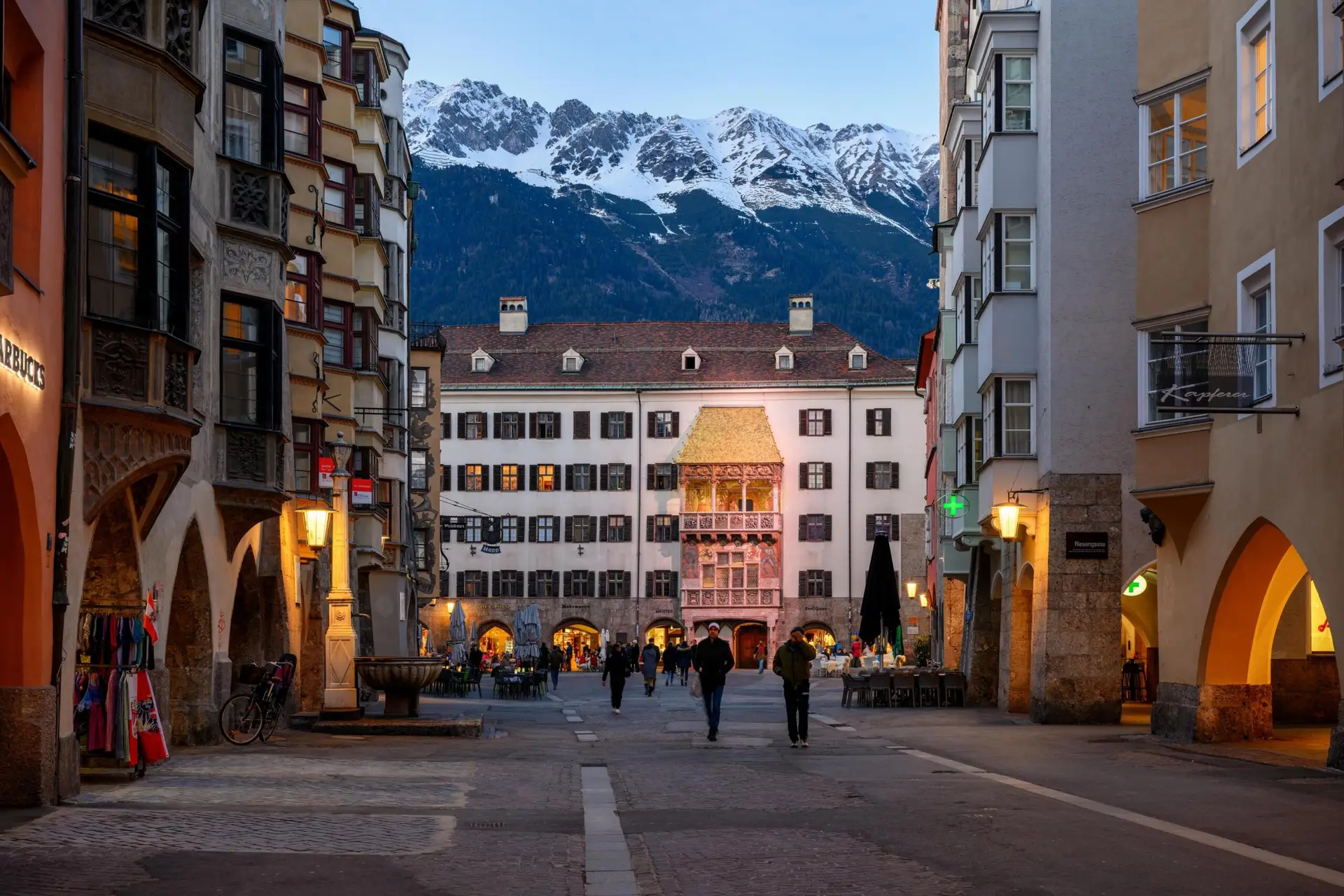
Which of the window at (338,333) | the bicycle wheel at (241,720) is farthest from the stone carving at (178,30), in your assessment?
the window at (338,333)

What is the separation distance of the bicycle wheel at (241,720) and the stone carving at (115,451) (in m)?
7.43

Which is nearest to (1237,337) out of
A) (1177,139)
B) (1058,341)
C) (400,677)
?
(1177,139)

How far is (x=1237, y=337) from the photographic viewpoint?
70.4ft

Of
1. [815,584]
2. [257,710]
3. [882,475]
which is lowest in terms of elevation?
[257,710]

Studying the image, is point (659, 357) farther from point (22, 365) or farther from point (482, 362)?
point (22, 365)

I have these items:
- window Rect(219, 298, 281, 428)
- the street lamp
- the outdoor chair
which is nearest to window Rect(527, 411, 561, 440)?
the outdoor chair

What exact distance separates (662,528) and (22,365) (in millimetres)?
84323

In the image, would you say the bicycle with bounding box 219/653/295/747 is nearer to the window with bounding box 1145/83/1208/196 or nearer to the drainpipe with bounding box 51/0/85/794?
the drainpipe with bounding box 51/0/85/794

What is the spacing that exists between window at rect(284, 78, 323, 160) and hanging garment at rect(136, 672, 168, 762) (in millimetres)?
17211

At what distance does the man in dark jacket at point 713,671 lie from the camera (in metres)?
27.9

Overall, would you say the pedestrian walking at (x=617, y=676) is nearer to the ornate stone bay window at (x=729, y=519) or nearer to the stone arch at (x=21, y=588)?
the stone arch at (x=21, y=588)

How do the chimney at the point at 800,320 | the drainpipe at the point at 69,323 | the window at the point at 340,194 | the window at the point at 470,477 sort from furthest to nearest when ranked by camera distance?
the chimney at the point at 800,320, the window at the point at 470,477, the window at the point at 340,194, the drainpipe at the point at 69,323

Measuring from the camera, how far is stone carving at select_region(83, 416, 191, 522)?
1738 cm

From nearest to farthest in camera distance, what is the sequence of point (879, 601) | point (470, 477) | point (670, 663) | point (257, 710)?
point (257, 710), point (879, 601), point (670, 663), point (470, 477)
